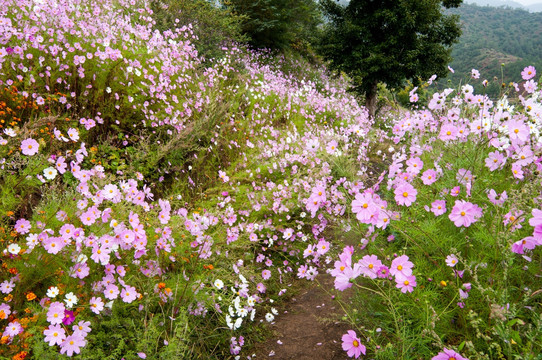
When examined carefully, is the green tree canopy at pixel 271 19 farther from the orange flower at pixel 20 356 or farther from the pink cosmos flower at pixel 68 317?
the orange flower at pixel 20 356

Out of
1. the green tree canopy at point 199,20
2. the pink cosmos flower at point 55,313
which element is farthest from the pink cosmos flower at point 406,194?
the green tree canopy at point 199,20

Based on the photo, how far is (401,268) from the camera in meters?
1.75

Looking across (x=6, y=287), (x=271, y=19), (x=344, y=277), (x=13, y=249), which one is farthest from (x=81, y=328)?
(x=271, y=19)

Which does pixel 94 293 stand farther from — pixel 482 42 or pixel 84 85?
pixel 482 42

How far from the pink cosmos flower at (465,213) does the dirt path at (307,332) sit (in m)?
1.03

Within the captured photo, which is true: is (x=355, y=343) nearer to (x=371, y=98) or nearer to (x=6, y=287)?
(x=6, y=287)

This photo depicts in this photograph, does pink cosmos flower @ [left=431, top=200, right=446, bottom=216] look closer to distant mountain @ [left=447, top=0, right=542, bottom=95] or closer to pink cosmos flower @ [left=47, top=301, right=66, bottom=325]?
pink cosmos flower @ [left=47, top=301, right=66, bottom=325]

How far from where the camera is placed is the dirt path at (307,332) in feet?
8.45

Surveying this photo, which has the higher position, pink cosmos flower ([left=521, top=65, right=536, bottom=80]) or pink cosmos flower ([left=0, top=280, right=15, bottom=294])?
pink cosmos flower ([left=521, top=65, right=536, bottom=80])

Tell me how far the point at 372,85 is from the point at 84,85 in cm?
1119

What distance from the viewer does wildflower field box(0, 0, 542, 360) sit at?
1.81m

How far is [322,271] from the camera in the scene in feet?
12.5

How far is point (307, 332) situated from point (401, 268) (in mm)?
1405

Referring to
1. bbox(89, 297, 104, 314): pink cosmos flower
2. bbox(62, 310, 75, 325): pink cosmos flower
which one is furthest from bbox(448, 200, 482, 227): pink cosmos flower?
bbox(62, 310, 75, 325): pink cosmos flower
